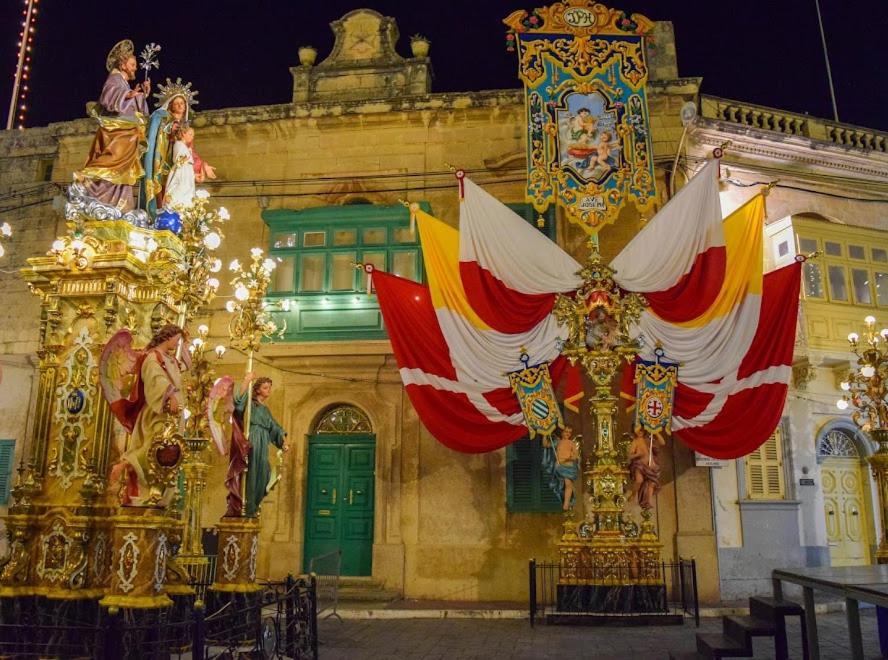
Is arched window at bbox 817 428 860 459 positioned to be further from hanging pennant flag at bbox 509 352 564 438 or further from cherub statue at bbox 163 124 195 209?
cherub statue at bbox 163 124 195 209

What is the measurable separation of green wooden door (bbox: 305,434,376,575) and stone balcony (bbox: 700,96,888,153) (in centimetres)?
1089

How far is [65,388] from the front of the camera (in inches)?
294

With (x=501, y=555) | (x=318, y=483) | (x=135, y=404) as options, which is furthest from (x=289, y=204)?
(x=135, y=404)

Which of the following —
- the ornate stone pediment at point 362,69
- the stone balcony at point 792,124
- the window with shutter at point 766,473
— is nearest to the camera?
the window with shutter at point 766,473

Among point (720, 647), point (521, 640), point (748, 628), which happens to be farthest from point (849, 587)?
point (521, 640)

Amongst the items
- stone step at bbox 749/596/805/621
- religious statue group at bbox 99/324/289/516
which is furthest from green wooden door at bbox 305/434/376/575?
stone step at bbox 749/596/805/621

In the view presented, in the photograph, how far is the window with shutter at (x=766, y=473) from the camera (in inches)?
575

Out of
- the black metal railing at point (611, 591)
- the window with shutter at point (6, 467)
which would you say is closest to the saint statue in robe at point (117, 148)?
the black metal railing at point (611, 591)

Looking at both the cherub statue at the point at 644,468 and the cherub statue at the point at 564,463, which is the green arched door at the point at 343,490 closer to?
the cherub statue at the point at 564,463

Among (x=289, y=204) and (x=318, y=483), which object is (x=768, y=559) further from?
(x=289, y=204)

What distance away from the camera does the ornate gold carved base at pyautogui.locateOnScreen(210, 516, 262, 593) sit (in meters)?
9.14

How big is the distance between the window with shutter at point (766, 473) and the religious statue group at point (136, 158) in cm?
1200

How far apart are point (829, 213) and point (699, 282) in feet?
20.2

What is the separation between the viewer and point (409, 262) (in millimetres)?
15930
